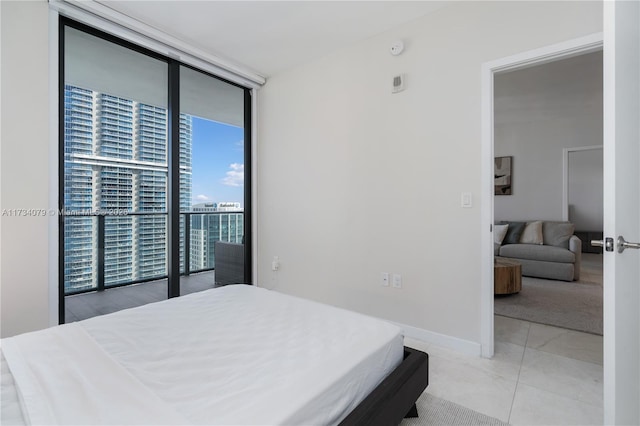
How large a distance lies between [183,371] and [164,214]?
235 cm

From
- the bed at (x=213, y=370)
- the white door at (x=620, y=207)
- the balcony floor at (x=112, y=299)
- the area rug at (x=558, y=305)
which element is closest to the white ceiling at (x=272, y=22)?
the white door at (x=620, y=207)

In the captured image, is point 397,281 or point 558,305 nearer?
point 397,281

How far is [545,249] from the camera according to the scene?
462cm

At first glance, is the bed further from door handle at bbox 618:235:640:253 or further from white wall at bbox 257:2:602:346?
white wall at bbox 257:2:602:346

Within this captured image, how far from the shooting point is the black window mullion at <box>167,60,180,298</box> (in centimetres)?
304

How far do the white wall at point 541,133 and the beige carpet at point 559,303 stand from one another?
1.83 m

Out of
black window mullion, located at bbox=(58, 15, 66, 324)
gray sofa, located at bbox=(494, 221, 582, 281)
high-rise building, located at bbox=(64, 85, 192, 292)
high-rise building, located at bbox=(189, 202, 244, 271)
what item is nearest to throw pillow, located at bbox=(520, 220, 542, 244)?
gray sofa, located at bbox=(494, 221, 582, 281)

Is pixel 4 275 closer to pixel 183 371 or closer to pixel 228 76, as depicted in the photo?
pixel 183 371

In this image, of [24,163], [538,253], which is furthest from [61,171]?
[538,253]

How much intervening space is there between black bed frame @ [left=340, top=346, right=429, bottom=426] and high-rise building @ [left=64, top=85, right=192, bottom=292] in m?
2.68

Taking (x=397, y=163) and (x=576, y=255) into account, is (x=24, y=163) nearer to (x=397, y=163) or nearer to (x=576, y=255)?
(x=397, y=163)

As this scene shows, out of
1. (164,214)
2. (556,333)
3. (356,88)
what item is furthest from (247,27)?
(556,333)

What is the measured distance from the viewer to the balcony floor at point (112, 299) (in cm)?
268

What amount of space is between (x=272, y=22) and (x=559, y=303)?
421 centimetres
